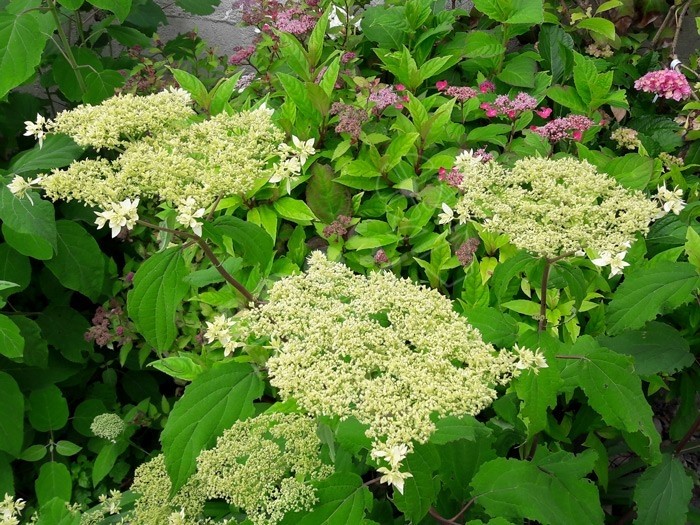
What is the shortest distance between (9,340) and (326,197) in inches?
37.6

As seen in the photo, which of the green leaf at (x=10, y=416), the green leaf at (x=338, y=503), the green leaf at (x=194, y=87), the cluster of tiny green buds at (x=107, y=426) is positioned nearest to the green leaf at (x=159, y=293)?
the green leaf at (x=338, y=503)

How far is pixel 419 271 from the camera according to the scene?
1.81m

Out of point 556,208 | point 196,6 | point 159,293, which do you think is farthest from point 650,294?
point 196,6

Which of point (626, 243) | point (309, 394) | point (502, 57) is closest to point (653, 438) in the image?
point (626, 243)

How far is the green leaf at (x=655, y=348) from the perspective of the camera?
4.49 feet

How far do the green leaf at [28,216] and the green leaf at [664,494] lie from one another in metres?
1.58

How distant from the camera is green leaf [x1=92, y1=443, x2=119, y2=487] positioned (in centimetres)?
189

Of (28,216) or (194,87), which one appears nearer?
(28,216)

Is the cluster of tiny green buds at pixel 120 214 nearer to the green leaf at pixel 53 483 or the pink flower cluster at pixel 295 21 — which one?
the green leaf at pixel 53 483

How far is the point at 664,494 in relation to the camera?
55.3 inches

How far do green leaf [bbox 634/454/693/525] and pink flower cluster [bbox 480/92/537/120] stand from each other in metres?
1.11

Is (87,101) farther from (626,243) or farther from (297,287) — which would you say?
(626,243)

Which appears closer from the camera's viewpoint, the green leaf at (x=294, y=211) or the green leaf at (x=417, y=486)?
the green leaf at (x=417, y=486)

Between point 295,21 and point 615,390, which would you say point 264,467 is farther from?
point 295,21
